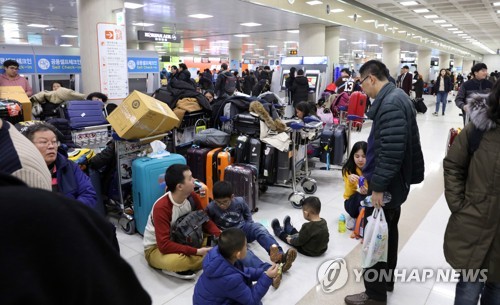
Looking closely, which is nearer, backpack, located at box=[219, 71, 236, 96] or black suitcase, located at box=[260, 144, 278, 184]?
black suitcase, located at box=[260, 144, 278, 184]

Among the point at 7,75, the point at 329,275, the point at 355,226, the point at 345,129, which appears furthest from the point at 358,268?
the point at 7,75

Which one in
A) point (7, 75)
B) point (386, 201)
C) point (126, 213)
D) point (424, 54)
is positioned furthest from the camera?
point (424, 54)

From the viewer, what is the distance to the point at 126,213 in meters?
3.98

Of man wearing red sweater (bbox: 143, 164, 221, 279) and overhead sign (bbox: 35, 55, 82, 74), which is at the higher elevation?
overhead sign (bbox: 35, 55, 82, 74)

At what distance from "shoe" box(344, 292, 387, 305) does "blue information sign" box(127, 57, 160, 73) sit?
9.05 metres

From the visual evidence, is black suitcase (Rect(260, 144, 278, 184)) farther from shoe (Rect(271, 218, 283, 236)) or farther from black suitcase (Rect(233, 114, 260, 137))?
shoe (Rect(271, 218, 283, 236))

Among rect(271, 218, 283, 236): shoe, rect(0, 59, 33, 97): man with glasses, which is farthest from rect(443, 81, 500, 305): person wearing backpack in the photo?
rect(0, 59, 33, 97): man with glasses

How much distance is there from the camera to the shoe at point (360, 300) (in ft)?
8.76

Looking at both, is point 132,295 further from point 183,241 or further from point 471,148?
point 183,241

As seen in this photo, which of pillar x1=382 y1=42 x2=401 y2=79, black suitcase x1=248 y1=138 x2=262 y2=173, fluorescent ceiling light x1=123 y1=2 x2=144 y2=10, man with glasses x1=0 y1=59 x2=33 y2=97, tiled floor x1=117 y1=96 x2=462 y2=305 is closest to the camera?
tiled floor x1=117 y1=96 x2=462 y2=305

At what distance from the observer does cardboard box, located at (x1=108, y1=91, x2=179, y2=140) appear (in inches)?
144

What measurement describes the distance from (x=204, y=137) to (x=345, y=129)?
224 centimetres

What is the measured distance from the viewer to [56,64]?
386 inches

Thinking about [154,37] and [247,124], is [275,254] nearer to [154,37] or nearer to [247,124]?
[247,124]
